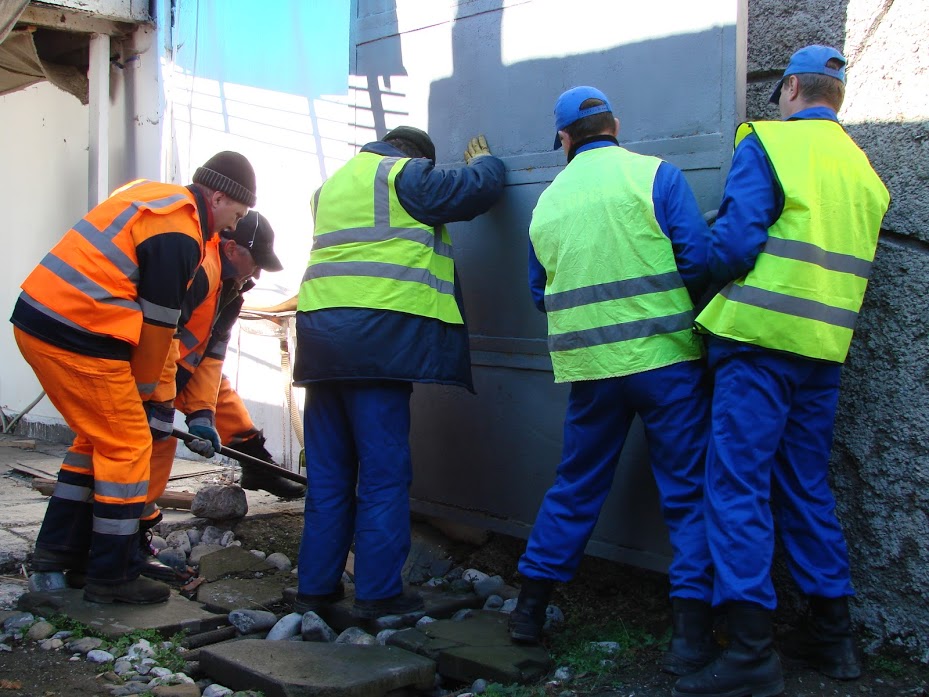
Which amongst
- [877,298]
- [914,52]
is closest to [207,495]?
[877,298]

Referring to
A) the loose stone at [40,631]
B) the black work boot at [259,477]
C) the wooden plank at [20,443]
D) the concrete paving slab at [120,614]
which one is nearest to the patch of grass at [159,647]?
the concrete paving slab at [120,614]

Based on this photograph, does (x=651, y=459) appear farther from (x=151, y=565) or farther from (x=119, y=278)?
(x=151, y=565)

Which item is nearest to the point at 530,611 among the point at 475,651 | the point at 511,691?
the point at 475,651

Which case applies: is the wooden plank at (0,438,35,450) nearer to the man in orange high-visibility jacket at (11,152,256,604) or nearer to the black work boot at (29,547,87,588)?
the black work boot at (29,547,87,588)

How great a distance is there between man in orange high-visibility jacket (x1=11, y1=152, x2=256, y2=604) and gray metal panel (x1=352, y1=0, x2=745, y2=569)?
39.0 inches

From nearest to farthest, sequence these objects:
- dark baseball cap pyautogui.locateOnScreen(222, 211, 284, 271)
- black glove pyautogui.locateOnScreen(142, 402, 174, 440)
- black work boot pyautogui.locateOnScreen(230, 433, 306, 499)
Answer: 1. black glove pyautogui.locateOnScreen(142, 402, 174, 440)
2. dark baseball cap pyautogui.locateOnScreen(222, 211, 284, 271)
3. black work boot pyautogui.locateOnScreen(230, 433, 306, 499)

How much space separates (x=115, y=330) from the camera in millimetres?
3426

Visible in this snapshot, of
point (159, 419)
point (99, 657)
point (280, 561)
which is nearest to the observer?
point (99, 657)

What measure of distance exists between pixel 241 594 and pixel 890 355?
2608 mm

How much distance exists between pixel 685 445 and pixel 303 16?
410 cm

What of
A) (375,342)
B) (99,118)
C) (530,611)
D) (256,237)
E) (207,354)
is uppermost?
(99,118)

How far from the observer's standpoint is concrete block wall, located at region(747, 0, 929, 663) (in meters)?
2.84

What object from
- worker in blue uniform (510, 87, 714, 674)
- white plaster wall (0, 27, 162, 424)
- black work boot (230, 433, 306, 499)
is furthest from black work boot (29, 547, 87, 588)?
white plaster wall (0, 27, 162, 424)

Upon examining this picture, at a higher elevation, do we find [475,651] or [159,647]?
[475,651]
